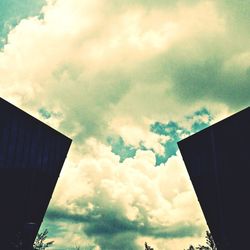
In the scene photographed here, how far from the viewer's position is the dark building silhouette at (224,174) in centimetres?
2288

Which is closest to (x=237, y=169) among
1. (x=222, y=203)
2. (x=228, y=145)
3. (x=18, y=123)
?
(x=228, y=145)

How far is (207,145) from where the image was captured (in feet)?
81.4

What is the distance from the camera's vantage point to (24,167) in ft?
81.3

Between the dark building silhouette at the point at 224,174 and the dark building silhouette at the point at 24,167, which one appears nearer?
the dark building silhouette at the point at 224,174

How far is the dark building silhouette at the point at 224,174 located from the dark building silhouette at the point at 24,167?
1189 centimetres

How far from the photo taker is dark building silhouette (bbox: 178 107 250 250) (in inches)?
901

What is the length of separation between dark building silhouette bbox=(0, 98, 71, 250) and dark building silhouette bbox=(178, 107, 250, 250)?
468 inches

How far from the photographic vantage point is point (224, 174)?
2436cm

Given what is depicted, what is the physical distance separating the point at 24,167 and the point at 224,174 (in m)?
16.6

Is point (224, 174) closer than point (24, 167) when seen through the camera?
Yes

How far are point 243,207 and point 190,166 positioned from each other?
5.51m

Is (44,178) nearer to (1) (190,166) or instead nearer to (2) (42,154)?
(2) (42,154)

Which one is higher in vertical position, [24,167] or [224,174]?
[24,167]

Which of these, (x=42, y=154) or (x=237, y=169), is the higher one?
(x=42, y=154)
